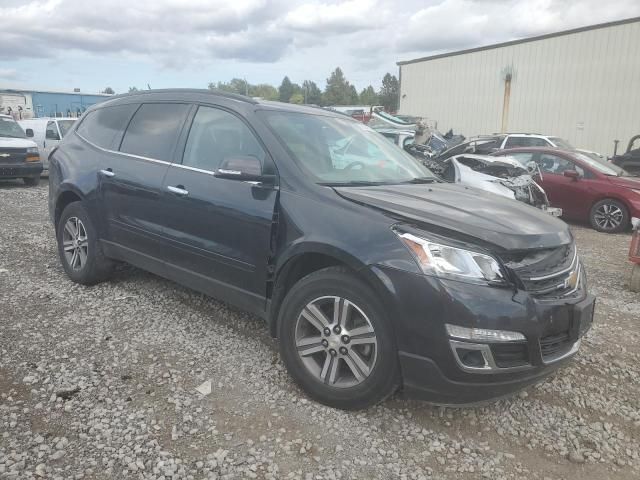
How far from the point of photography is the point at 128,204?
13.8 feet

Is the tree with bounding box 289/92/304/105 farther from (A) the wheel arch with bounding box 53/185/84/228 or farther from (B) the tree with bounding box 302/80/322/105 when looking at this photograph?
(B) the tree with bounding box 302/80/322/105

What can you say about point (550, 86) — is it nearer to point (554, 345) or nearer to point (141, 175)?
point (141, 175)

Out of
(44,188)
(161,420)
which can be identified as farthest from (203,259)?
(44,188)

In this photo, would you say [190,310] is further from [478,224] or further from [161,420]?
[478,224]

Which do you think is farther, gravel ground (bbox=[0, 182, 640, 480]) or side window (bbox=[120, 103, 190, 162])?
side window (bbox=[120, 103, 190, 162])

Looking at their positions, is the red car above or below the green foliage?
below

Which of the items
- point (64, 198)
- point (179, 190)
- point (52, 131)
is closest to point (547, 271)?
point (179, 190)

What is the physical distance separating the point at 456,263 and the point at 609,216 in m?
7.90

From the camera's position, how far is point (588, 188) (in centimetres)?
937

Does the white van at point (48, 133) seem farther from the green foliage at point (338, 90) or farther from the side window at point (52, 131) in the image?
the green foliage at point (338, 90)

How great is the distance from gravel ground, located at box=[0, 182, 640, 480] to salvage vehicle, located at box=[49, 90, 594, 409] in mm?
283

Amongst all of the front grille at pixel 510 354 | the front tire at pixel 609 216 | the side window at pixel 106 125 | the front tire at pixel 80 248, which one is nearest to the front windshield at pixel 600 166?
the front tire at pixel 609 216

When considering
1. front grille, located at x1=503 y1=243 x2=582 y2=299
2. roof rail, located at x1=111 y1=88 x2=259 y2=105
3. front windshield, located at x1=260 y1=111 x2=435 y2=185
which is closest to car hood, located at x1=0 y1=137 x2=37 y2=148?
roof rail, located at x1=111 y1=88 x2=259 y2=105

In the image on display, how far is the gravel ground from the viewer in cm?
251
